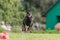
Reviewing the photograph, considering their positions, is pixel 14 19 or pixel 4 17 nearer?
pixel 4 17

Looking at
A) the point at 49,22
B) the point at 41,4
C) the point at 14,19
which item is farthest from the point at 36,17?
the point at 14,19

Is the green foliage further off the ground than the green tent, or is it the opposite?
the green foliage

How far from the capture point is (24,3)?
6288 cm

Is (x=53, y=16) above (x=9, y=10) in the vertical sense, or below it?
below

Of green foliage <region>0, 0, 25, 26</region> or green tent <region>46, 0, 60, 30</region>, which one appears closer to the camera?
green foliage <region>0, 0, 25, 26</region>

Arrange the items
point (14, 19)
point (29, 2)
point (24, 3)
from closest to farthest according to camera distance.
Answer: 1. point (14, 19)
2. point (24, 3)
3. point (29, 2)

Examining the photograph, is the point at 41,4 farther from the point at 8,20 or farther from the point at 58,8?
the point at 8,20

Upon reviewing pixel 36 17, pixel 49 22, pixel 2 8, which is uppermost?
pixel 2 8

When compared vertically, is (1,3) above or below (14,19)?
above

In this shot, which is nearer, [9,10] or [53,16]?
[9,10]

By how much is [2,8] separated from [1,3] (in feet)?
6.48

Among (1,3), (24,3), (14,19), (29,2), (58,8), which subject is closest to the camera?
(1,3)

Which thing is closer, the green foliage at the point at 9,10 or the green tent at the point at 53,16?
the green foliage at the point at 9,10

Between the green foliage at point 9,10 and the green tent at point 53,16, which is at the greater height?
the green foliage at point 9,10
